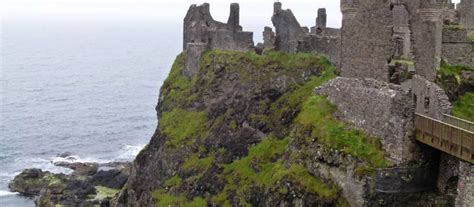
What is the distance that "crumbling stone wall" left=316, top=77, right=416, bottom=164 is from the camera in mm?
31141

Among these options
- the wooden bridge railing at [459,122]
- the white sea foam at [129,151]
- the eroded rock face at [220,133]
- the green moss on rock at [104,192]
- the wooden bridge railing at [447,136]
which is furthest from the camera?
the white sea foam at [129,151]

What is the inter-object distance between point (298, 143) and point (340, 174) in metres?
4.73

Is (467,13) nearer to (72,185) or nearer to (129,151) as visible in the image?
(72,185)

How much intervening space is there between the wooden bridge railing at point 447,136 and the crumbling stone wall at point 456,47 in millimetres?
12364

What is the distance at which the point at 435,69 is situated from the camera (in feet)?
127

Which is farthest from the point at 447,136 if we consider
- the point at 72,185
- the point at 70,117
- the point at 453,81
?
the point at 70,117

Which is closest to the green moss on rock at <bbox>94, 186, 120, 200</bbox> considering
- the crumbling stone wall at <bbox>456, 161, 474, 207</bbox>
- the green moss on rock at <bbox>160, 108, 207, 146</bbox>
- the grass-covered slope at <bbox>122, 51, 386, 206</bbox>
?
the grass-covered slope at <bbox>122, 51, 386, 206</bbox>

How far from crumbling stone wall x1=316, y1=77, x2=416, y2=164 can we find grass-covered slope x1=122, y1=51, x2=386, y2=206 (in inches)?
22.8

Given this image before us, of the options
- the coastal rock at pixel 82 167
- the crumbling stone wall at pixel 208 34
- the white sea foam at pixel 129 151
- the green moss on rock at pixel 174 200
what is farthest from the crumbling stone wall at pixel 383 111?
the white sea foam at pixel 129 151

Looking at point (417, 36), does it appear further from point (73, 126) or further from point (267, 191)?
point (73, 126)

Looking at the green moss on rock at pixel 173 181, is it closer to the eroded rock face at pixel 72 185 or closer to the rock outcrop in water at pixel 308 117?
the rock outcrop in water at pixel 308 117

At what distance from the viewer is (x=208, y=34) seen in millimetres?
61188

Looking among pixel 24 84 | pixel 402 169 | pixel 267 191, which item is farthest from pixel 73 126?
pixel 402 169

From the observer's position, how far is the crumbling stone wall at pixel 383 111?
31.1 m
